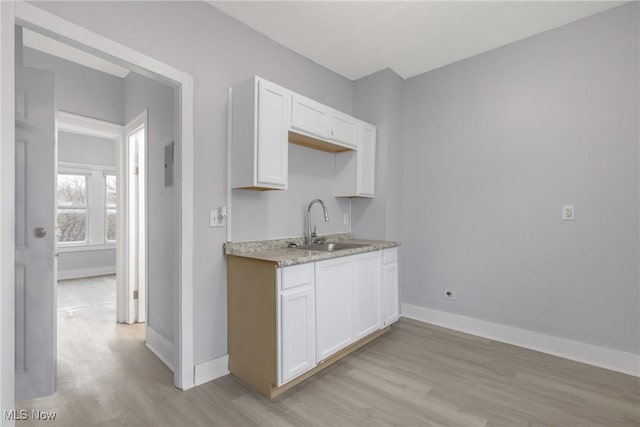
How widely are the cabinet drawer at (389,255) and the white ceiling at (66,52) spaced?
3.11 m

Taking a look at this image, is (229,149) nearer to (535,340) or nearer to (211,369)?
(211,369)

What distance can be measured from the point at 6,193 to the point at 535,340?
373 cm

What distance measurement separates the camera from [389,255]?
2951mm

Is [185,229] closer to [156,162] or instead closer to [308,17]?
[156,162]

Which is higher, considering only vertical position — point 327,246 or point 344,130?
point 344,130

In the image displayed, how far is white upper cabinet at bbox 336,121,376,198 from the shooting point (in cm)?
313

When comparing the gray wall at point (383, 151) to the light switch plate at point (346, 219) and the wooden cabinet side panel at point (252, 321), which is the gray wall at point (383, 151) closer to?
the light switch plate at point (346, 219)

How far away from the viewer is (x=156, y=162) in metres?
2.71

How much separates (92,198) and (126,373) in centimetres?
495

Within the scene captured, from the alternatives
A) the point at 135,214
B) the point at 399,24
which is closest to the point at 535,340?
the point at 399,24

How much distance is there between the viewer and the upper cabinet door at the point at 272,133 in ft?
7.10

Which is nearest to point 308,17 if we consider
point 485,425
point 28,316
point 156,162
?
point 156,162

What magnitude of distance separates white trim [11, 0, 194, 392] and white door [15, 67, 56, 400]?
545mm

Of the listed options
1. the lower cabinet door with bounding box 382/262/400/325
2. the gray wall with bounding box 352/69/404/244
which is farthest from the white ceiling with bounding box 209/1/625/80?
the lower cabinet door with bounding box 382/262/400/325
